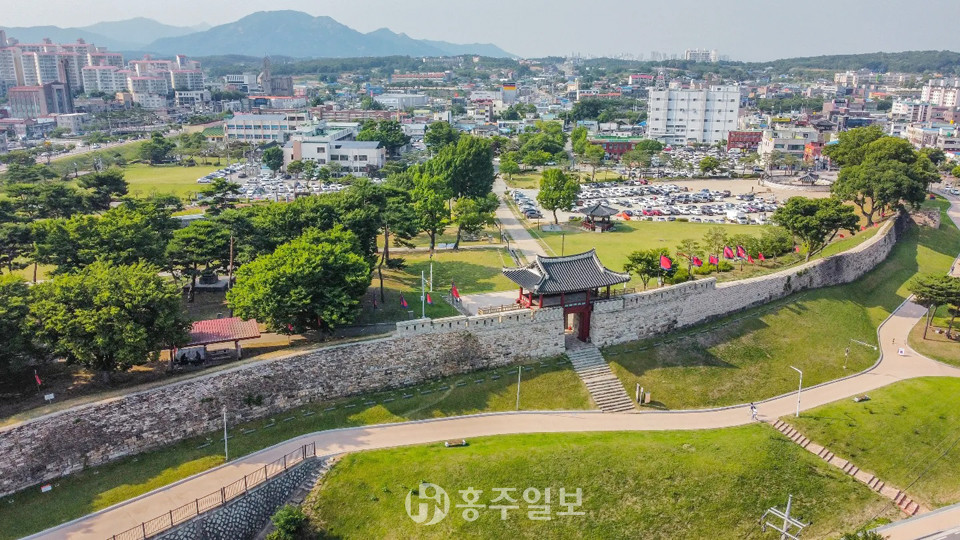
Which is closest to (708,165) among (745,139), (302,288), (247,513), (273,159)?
(745,139)

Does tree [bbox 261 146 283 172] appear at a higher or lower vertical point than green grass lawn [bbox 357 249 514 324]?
higher

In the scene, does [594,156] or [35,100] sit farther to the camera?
[35,100]

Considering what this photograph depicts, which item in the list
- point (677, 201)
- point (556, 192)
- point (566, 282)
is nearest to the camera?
point (566, 282)

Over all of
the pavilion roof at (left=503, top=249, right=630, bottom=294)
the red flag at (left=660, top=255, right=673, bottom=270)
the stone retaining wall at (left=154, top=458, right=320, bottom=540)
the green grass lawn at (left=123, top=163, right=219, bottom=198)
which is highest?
the pavilion roof at (left=503, top=249, right=630, bottom=294)

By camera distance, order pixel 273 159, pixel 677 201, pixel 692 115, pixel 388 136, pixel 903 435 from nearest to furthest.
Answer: pixel 903 435, pixel 677 201, pixel 273 159, pixel 388 136, pixel 692 115

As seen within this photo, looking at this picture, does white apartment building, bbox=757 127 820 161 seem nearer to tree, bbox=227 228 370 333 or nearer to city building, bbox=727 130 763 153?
city building, bbox=727 130 763 153

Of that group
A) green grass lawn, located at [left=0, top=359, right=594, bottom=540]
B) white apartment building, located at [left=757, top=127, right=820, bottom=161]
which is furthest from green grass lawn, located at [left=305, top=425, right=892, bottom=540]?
white apartment building, located at [left=757, top=127, right=820, bottom=161]

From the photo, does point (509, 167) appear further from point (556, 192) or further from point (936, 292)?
point (936, 292)

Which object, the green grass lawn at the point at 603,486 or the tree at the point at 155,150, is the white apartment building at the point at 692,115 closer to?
the tree at the point at 155,150
